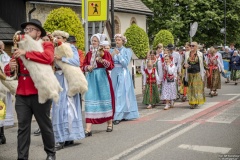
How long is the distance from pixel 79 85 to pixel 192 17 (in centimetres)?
3356

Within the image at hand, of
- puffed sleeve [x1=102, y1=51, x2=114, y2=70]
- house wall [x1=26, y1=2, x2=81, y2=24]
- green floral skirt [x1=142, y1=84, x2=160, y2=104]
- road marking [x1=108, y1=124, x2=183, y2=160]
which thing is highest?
house wall [x1=26, y1=2, x2=81, y2=24]

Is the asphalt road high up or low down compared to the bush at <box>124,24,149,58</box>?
down

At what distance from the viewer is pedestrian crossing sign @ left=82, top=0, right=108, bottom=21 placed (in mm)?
12266

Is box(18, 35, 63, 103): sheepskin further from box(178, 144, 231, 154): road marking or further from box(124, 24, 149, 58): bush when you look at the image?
box(124, 24, 149, 58): bush

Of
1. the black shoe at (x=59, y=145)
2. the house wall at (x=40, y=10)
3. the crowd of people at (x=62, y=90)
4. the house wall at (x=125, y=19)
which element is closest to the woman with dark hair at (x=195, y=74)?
the crowd of people at (x=62, y=90)

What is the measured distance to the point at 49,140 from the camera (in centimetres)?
635

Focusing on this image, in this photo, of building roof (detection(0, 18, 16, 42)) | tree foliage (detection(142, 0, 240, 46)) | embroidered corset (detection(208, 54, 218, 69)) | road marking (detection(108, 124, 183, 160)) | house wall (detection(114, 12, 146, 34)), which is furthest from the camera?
tree foliage (detection(142, 0, 240, 46))

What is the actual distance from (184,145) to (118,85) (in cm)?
321

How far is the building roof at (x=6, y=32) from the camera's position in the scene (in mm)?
20453

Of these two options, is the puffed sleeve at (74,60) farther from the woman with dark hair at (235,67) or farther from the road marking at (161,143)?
the woman with dark hair at (235,67)

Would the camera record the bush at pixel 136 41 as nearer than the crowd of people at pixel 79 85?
No

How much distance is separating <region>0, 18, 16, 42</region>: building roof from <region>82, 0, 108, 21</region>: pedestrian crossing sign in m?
8.85

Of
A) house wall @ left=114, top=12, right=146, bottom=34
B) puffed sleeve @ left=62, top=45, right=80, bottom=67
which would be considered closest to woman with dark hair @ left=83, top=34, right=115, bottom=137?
puffed sleeve @ left=62, top=45, right=80, bottom=67

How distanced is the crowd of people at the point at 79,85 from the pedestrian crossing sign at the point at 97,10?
A: 6.68 ft
